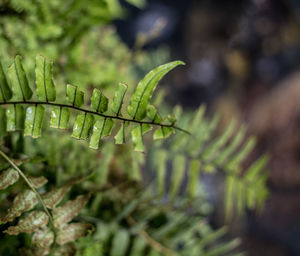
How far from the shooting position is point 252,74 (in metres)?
5.55

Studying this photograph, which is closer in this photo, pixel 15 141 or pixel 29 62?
pixel 15 141

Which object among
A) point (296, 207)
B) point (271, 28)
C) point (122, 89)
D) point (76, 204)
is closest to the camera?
point (122, 89)

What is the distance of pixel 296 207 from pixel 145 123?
15.3 feet

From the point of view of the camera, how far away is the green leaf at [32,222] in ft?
3.14

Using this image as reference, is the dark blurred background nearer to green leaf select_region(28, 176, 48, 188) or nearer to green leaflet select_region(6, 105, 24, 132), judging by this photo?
green leaflet select_region(6, 105, 24, 132)

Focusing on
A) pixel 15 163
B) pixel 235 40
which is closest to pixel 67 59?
pixel 15 163

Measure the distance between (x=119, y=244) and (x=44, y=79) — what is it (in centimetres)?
92

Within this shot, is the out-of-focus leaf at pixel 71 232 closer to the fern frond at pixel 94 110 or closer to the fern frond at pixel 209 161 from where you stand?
the fern frond at pixel 94 110

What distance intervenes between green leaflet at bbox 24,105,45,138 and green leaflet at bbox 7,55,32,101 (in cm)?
5

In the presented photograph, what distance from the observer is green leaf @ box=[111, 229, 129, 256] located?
4.95 feet

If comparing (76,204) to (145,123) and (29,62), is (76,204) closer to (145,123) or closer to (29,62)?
(145,123)

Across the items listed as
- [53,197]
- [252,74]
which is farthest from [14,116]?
[252,74]

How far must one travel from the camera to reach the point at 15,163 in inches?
40.2

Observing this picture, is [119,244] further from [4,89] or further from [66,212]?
[4,89]
